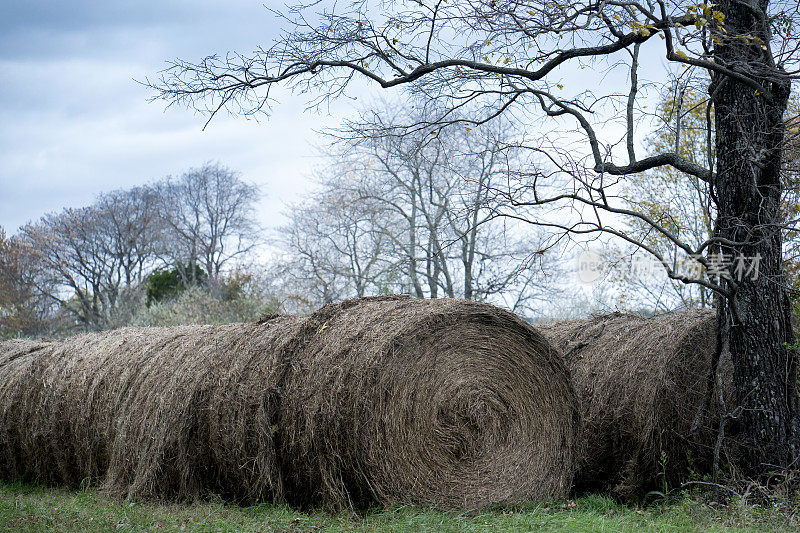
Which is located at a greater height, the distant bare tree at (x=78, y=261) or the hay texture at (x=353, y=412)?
the distant bare tree at (x=78, y=261)

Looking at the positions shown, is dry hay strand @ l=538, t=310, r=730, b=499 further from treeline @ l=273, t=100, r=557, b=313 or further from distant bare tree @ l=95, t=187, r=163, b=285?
distant bare tree @ l=95, t=187, r=163, b=285

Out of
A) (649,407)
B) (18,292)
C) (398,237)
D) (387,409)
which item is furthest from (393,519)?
(18,292)

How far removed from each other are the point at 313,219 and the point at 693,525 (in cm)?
2038

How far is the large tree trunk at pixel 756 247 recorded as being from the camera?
6.58 m

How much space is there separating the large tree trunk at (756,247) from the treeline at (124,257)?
17.5 metres

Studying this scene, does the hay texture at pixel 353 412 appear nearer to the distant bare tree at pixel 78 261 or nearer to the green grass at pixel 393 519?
the green grass at pixel 393 519

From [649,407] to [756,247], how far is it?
1.93m

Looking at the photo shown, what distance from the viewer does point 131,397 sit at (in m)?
7.80

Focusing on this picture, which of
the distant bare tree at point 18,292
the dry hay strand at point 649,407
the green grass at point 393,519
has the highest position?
the distant bare tree at point 18,292

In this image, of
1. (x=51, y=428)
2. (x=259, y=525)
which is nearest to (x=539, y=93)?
(x=259, y=525)

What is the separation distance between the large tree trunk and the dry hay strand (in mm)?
560

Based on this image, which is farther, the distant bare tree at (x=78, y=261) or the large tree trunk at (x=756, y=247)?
the distant bare tree at (x=78, y=261)

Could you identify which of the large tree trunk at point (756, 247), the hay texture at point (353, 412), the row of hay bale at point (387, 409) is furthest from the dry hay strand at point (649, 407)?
the hay texture at point (353, 412)

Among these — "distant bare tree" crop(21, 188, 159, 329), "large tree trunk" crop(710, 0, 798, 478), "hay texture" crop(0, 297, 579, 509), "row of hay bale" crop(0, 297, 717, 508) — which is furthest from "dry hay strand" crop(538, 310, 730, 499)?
"distant bare tree" crop(21, 188, 159, 329)
